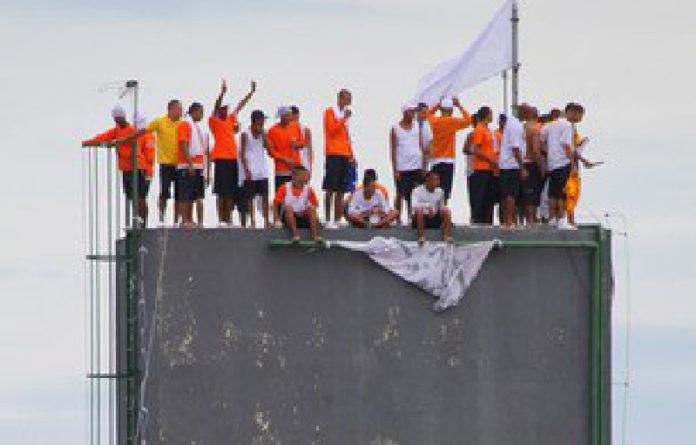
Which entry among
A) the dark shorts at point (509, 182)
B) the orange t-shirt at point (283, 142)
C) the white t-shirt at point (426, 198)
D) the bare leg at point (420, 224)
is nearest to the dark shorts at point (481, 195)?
the dark shorts at point (509, 182)

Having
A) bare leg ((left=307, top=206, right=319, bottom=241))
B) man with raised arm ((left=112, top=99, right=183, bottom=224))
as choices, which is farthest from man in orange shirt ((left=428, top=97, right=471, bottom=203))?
man with raised arm ((left=112, top=99, right=183, bottom=224))

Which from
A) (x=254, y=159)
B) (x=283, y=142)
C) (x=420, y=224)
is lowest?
(x=420, y=224)

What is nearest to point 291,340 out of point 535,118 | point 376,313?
point 376,313

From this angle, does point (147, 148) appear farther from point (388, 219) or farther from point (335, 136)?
point (388, 219)

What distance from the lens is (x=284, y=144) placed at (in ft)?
149

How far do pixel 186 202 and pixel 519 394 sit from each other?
5033 mm

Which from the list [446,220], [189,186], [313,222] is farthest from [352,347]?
[189,186]

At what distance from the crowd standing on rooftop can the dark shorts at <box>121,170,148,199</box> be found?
1cm

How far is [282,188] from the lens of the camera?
4456cm

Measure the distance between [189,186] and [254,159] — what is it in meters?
0.93

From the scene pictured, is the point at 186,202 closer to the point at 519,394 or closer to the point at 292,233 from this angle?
the point at 292,233

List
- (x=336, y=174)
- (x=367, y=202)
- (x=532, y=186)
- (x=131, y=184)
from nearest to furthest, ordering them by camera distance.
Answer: (x=367, y=202), (x=131, y=184), (x=336, y=174), (x=532, y=186)

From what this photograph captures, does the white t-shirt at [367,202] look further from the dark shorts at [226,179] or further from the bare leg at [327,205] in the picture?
the dark shorts at [226,179]

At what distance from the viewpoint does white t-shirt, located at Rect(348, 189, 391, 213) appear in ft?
148
